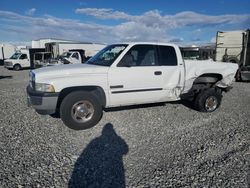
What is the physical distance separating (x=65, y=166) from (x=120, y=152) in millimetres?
993

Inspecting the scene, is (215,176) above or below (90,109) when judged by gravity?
below

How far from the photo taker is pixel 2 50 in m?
34.1

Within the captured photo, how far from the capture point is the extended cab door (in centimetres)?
514

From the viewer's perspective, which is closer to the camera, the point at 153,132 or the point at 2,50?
the point at 153,132

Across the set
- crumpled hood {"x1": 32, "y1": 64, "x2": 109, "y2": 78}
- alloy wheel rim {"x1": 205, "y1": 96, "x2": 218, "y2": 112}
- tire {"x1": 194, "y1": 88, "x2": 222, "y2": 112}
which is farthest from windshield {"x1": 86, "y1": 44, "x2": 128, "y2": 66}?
alloy wheel rim {"x1": 205, "y1": 96, "x2": 218, "y2": 112}

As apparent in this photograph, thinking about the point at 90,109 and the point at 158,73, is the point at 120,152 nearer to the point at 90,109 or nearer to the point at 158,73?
the point at 90,109

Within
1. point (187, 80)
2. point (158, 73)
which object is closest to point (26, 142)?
point (158, 73)

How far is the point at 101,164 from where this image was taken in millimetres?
3557

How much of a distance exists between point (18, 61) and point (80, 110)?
2242 cm

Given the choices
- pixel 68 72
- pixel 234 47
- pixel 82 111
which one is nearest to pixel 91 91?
pixel 82 111

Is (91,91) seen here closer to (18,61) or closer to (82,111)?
(82,111)

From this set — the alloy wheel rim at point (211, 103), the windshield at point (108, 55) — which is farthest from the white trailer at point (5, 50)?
the alloy wheel rim at point (211, 103)

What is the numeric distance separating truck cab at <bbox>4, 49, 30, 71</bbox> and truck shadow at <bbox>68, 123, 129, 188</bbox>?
22.7 meters

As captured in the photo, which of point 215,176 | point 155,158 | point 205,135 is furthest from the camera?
point 205,135
